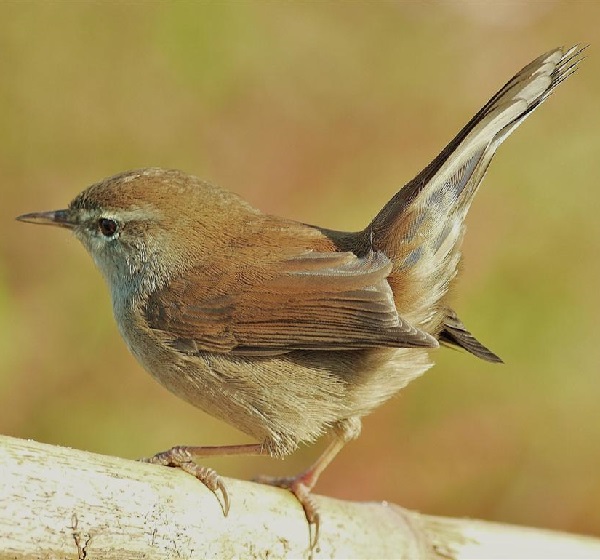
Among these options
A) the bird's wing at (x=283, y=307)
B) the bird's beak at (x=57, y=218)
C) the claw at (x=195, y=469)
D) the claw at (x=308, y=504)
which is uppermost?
the bird's beak at (x=57, y=218)

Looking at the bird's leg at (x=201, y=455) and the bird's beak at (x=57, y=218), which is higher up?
the bird's beak at (x=57, y=218)

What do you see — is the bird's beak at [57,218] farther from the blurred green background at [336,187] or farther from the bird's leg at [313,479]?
the bird's leg at [313,479]

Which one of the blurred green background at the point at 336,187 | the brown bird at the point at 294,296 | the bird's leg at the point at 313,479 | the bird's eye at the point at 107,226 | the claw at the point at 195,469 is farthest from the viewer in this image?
the blurred green background at the point at 336,187

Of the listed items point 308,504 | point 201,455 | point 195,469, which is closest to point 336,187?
point 201,455

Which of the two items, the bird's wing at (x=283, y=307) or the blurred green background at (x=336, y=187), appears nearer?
the bird's wing at (x=283, y=307)

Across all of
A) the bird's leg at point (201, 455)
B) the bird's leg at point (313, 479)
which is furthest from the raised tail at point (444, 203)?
the bird's leg at point (201, 455)

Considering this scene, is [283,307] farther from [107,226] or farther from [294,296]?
[107,226]

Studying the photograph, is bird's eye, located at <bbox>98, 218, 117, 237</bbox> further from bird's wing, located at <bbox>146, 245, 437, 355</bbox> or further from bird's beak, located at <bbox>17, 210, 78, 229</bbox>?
bird's wing, located at <bbox>146, 245, 437, 355</bbox>
